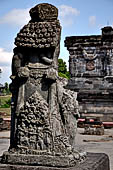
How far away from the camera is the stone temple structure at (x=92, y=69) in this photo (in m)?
21.6

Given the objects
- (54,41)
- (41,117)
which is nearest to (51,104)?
(41,117)

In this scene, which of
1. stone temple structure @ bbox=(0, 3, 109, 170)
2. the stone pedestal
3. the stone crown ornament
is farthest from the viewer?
the stone crown ornament

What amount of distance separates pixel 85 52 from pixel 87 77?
5.83 feet

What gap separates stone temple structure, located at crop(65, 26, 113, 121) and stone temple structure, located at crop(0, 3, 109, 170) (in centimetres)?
1618

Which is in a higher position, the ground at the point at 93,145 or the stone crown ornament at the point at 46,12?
the stone crown ornament at the point at 46,12

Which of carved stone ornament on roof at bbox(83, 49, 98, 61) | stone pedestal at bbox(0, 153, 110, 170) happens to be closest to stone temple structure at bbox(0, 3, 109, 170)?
stone pedestal at bbox(0, 153, 110, 170)

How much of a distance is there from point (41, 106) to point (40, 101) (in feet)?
0.28

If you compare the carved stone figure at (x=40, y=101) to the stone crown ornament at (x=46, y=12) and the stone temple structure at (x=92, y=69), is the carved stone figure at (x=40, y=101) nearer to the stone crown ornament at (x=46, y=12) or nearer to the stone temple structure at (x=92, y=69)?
the stone crown ornament at (x=46, y=12)

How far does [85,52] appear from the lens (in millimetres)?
23234

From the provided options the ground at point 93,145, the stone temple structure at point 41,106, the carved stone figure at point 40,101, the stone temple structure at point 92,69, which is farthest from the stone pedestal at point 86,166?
the stone temple structure at point 92,69

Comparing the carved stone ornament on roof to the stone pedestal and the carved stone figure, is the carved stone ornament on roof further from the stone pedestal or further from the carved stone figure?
the carved stone figure

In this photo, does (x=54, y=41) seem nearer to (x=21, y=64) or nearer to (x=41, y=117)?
(x=21, y=64)

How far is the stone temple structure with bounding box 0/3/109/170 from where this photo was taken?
5.07 m

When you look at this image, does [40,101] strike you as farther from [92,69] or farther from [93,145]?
[92,69]
